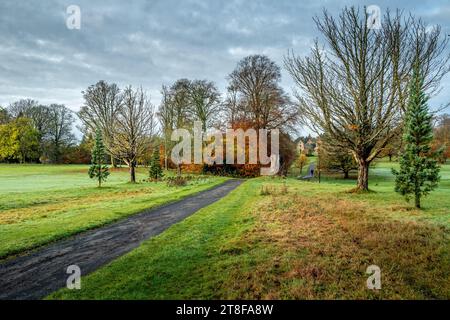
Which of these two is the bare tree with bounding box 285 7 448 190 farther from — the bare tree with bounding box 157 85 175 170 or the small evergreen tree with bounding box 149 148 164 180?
the bare tree with bounding box 157 85 175 170

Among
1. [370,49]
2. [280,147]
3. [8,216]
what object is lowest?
[8,216]

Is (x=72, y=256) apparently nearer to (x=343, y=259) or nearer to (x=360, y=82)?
(x=343, y=259)

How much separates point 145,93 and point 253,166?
740 inches

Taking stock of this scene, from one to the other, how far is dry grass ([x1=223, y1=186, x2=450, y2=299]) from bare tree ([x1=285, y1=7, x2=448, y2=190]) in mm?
10155

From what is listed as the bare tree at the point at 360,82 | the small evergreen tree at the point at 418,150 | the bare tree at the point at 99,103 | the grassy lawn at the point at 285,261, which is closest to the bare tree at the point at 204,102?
the bare tree at the point at 99,103

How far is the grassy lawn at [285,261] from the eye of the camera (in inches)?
219

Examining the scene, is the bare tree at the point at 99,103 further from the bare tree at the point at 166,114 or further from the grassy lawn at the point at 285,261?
the grassy lawn at the point at 285,261

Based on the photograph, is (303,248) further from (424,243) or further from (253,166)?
Result: (253,166)

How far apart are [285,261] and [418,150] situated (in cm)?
1171

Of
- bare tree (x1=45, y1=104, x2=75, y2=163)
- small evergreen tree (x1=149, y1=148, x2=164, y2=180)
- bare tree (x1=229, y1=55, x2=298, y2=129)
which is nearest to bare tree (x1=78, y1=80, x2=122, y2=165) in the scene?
small evergreen tree (x1=149, y1=148, x2=164, y2=180)

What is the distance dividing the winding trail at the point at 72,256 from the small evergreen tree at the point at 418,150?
11.9 meters

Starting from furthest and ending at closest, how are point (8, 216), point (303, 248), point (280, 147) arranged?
point (280, 147) < point (8, 216) < point (303, 248)

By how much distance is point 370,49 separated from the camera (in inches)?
770
